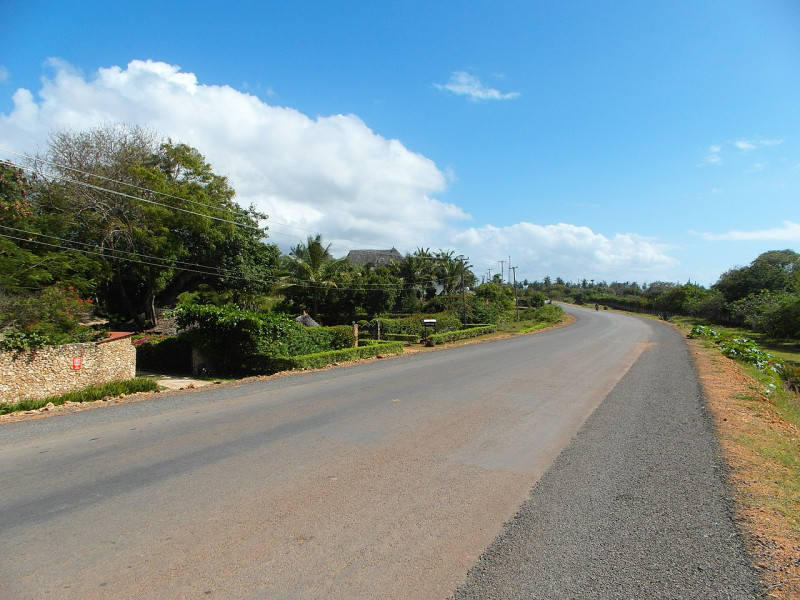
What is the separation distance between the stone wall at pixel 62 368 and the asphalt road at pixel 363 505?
744 cm

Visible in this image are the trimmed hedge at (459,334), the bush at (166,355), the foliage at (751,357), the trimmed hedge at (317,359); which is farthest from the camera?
the trimmed hedge at (459,334)

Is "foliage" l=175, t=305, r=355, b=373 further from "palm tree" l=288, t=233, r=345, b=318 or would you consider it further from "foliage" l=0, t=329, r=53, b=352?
"palm tree" l=288, t=233, r=345, b=318

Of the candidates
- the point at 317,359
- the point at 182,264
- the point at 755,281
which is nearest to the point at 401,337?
the point at 317,359

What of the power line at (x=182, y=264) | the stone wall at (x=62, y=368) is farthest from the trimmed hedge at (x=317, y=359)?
the power line at (x=182, y=264)

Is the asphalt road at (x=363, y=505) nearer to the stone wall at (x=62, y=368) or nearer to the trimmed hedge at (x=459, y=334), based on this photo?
the stone wall at (x=62, y=368)

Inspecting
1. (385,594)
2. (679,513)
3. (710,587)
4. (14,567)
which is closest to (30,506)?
(14,567)

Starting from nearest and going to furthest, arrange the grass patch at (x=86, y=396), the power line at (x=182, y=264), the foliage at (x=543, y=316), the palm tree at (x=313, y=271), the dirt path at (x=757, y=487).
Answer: the dirt path at (x=757, y=487)
the grass patch at (x=86, y=396)
the power line at (x=182, y=264)
the palm tree at (x=313, y=271)
the foliage at (x=543, y=316)

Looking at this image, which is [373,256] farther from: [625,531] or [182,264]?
[625,531]

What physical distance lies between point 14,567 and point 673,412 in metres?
9.50

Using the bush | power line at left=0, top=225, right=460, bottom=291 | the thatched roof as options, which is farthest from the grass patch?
the thatched roof

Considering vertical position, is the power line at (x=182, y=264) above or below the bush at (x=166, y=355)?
above

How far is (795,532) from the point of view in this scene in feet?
12.6

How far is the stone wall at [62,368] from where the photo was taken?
44.3ft

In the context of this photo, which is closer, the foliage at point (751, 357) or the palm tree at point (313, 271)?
the foliage at point (751, 357)
